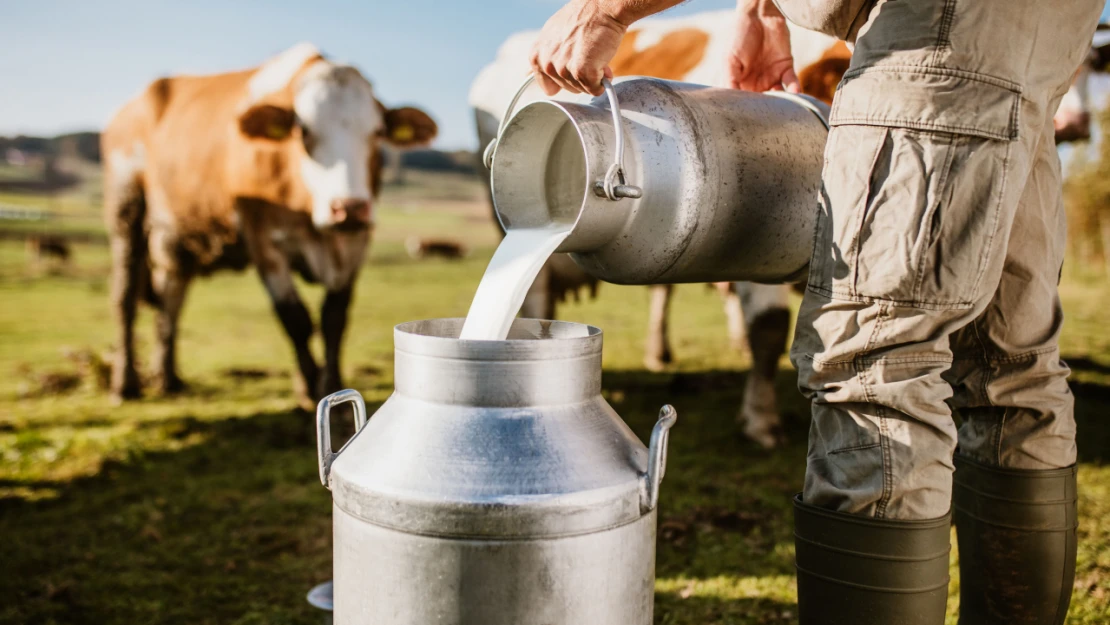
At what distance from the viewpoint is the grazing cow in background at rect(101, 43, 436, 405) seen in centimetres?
467

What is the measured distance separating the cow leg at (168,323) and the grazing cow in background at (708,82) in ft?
7.69

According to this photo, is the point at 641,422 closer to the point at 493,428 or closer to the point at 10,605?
the point at 10,605

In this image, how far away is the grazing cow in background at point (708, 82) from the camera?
11.7 ft

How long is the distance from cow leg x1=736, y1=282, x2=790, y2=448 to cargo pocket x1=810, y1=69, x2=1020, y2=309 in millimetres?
2570

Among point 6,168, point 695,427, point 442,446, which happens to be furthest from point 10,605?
point 6,168

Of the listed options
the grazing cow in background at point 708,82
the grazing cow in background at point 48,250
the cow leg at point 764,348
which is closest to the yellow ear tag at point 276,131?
the grazing cow in background at point 708,82

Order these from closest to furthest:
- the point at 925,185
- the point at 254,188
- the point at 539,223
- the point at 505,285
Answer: the point at 925,185, the point at 505,285, the point at 539,223, the point at 254,188

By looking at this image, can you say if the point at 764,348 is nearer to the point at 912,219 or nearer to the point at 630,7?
the point at 630,7

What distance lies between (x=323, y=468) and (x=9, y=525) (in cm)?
211

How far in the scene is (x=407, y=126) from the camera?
5.12m

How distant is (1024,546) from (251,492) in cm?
272

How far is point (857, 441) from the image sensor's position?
137 cm

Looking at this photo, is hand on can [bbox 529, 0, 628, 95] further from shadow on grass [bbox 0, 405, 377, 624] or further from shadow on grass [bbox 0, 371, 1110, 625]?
shadow on grass [bbox 0, 405, 377, 624]

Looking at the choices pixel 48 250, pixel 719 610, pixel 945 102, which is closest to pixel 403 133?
pixel 719 610
